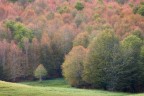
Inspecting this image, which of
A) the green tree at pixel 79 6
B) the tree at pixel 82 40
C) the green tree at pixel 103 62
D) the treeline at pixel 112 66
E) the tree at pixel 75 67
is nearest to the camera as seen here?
the treeline at pixel 112 66

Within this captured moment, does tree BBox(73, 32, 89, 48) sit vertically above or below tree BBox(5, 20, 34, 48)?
below

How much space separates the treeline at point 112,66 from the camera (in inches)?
3408


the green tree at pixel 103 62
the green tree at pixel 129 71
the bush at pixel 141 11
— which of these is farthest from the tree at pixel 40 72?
the bush at pixel 141 11

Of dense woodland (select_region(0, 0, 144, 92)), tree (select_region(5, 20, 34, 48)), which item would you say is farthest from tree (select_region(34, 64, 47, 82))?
tree (select_region(5, 20, 34, 48))

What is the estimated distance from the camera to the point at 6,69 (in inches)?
4333

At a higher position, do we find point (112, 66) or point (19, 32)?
point (19, 32)

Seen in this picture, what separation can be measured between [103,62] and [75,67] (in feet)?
27.2

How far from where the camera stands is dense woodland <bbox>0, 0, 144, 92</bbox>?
8769cm

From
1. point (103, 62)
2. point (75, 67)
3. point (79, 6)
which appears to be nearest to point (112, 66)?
point (103, 62)

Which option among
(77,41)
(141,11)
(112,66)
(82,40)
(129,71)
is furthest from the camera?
(141,11)

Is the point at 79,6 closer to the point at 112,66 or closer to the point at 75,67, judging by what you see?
the point at 75,67

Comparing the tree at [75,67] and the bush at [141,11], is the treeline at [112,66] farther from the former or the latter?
the bush at [141,11]

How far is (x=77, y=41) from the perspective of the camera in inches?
4466

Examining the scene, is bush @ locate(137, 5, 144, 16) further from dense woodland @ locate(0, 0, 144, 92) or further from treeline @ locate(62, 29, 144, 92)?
treeline @ locate(62, 29, 144, 92)
